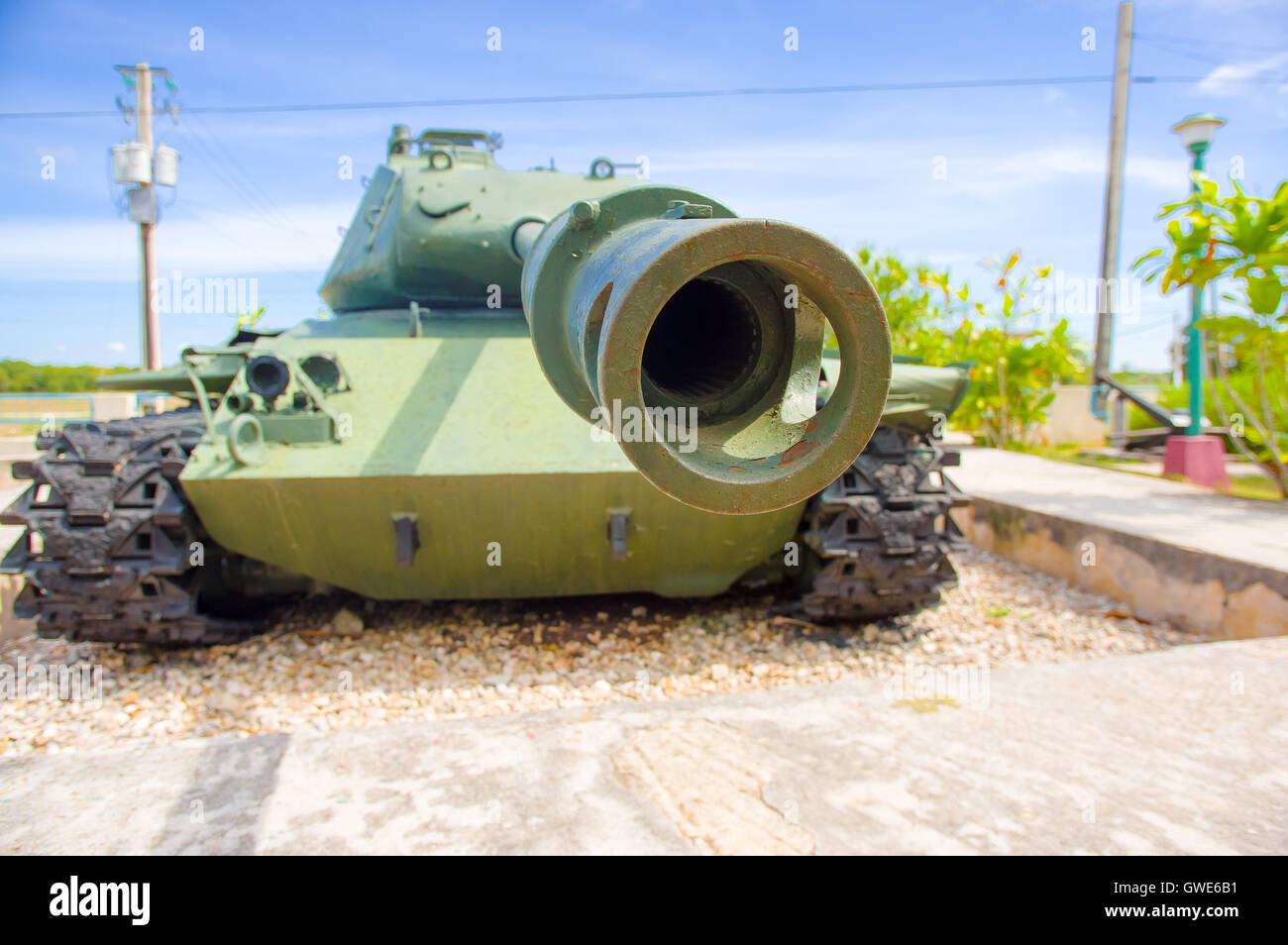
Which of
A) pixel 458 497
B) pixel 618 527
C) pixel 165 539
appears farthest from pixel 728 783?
pixel 165 539

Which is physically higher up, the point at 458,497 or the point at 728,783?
the point at 458,497

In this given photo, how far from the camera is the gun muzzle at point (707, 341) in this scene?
120 centimetres

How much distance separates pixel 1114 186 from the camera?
13352mm

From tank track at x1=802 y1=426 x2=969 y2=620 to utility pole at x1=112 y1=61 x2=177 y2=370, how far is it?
13.4m

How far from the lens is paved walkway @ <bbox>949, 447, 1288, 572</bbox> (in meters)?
5.49

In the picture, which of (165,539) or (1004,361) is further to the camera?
(1004,361)

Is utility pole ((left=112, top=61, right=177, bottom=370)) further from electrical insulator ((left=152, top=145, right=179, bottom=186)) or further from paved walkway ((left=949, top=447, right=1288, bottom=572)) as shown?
paved walkway ((left=949, top=447, right=1288, bottom=572))

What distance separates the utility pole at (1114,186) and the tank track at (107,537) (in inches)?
501

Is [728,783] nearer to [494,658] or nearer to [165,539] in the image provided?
[494,658]

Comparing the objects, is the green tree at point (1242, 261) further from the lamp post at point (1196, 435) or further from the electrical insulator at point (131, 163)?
the electrical insulator at point (131, 163)

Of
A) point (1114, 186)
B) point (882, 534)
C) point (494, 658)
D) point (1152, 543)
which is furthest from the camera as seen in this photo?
point (1114, 186)

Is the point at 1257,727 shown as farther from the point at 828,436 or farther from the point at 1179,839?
the point at 828,436

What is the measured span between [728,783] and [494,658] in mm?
2227
